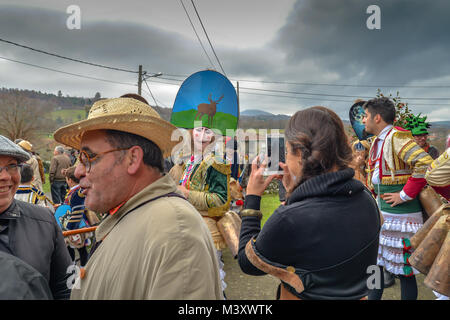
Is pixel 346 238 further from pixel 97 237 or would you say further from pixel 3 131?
pixel 3 131

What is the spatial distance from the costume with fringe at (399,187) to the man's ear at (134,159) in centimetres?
301

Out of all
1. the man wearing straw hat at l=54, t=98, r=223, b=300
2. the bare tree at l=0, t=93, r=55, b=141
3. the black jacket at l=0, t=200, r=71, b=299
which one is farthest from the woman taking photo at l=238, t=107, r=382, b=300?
the bare tree at l=0, t=93, r=55, b=141

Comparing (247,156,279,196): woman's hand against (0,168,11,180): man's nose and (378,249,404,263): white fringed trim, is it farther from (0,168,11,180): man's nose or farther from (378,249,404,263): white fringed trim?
Answer: (378,249,404,263): white fringed trim

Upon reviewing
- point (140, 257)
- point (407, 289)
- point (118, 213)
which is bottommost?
point (407, 289)

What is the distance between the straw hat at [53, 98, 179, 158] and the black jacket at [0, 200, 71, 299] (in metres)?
0.69

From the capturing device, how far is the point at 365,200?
5.03 ft

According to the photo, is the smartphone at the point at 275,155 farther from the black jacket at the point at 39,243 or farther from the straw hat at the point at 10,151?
the straw hat at the point at 10,151

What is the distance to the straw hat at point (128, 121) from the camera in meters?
1.40

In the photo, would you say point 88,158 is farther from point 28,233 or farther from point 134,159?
point 28,233

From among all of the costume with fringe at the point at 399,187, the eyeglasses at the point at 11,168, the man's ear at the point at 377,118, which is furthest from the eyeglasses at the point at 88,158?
the man's ear at the point at 377,118

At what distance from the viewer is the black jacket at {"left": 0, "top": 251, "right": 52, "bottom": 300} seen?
0.72 metres

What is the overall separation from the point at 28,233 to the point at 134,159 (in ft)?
3.10
